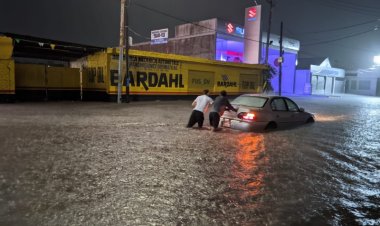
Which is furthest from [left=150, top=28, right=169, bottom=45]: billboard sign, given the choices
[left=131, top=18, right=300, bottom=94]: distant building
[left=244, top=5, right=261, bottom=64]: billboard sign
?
[left=244, top=5, right=261, bottom=64]: billboard sign

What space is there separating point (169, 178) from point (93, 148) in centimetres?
276

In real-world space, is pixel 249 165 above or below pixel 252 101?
below

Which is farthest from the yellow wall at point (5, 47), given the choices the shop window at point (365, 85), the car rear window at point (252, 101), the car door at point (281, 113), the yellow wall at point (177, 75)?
the shop window at point (365, 85)

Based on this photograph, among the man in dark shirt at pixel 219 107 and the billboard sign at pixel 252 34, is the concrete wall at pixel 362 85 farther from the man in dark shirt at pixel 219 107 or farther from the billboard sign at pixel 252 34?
the man in dark shirt at pixel 219 107

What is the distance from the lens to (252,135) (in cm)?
1006

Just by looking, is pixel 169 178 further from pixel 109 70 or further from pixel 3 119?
pixel 109 70

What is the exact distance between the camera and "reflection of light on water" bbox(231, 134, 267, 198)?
529cm

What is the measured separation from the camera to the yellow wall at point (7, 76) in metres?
18.1

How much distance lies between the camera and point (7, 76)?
18.2m

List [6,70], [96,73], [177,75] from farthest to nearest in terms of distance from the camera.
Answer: [177,75], [96,73], [6,70]

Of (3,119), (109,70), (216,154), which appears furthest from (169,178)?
(109,70)

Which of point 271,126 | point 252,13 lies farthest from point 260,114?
point 252,13

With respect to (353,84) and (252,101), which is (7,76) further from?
(353,84)

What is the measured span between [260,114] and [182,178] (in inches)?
213
